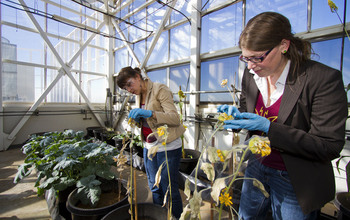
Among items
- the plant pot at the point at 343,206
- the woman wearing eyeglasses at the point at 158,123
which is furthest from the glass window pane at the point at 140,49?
the plant pot at the point at 343,206

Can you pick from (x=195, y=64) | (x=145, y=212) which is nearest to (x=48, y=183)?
(x=145, y=212)

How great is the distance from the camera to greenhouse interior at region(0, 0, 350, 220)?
55 cm

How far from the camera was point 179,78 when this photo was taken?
3152mm

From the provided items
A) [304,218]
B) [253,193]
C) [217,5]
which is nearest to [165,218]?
[253,193]

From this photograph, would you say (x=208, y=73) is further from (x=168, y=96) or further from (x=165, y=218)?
(x=165, y=218)

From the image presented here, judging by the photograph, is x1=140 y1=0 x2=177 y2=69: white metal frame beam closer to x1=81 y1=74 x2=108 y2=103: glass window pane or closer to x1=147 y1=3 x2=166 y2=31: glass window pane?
x1=147 y1=3 x2=166 y2=31: glass window pane

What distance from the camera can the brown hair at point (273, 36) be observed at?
59cm

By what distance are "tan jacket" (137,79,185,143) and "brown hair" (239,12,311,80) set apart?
24.5 inches

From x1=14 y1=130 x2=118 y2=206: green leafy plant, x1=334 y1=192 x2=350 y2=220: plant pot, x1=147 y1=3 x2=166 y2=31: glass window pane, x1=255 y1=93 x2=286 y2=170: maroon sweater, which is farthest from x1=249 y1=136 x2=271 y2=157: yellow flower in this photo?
x1=147 y1=3 x2=166 y2=31: glass window pane

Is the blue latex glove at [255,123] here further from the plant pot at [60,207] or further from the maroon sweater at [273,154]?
the plant pot at [60,207]

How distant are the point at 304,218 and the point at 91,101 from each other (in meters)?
5.08

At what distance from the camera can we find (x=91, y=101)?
474cm

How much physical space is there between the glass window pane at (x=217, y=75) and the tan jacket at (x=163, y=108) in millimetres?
1452

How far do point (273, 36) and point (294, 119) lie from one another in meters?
0.31
